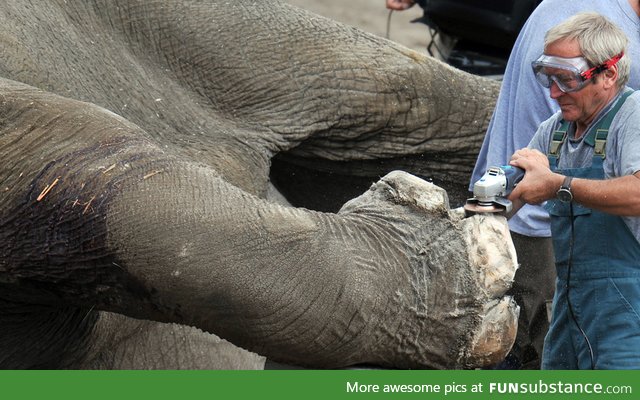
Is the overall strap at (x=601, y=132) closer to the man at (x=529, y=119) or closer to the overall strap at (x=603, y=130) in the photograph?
the overall strap at (x=603, y=130)

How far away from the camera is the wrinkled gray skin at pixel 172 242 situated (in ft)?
6.82

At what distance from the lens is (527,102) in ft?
10.0

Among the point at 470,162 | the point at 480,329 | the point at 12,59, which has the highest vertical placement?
the point at 12,59

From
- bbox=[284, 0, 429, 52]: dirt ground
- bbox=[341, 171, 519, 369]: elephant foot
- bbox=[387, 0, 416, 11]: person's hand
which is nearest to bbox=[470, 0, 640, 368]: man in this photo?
bbox=[341, 171, 519, 369]: elephant foot

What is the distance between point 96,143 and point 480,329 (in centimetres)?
67

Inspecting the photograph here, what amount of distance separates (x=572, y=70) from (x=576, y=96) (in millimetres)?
47

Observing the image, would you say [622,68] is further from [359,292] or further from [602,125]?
[359,292]

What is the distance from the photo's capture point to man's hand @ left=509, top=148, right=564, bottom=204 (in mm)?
2395

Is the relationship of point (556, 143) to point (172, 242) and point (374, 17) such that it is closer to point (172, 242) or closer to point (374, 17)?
point (172, 242)

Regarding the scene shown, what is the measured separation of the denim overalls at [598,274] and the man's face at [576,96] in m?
0.03

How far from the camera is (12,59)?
8.00 feet

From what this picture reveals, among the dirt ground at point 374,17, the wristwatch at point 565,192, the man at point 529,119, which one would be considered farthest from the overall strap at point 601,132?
the dirt ground at point 374,17

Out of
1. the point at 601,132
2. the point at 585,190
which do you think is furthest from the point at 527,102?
the point at 585,190

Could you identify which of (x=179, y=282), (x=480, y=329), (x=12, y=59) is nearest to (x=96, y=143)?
(x=179, y=282)
